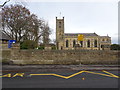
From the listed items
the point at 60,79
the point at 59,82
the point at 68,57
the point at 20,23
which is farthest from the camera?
the point at 20,23

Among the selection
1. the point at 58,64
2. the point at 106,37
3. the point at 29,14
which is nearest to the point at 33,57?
the point at 58,64

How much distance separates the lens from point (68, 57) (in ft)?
37.7

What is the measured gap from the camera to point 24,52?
1122cm

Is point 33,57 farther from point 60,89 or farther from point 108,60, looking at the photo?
point 108,60

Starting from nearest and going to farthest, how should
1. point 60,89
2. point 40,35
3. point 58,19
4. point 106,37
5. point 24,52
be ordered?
point 60,89 → point 24,52 → point 40,35 → point 58,19 → point 106,37

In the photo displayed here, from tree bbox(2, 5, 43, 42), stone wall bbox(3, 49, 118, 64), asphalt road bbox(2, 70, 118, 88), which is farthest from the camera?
tree bbox(2, 5, 43, 42)

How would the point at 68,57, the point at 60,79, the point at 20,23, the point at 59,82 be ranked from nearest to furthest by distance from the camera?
the point at 59,82, the point at 60,79, the point at 68,57, the point at 20,23

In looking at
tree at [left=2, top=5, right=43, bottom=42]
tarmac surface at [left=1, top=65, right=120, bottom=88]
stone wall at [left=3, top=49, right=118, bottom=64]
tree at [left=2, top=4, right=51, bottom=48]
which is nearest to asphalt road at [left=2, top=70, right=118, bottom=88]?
tarmac surface at [left=1, top=65, right=120, bottom=88]

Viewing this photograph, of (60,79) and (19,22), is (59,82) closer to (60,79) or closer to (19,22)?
(60,79)

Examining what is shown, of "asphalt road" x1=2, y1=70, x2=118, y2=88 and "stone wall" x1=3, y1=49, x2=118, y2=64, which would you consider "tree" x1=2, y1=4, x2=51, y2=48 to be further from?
"asphalt road" x1=2, y1=70, x2=118, y2=88

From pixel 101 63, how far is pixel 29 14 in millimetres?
20593

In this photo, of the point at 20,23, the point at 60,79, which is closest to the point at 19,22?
the point at 20,23

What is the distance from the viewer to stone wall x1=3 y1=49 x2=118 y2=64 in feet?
37.0

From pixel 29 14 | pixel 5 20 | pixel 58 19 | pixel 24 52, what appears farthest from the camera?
pixel 58 19
